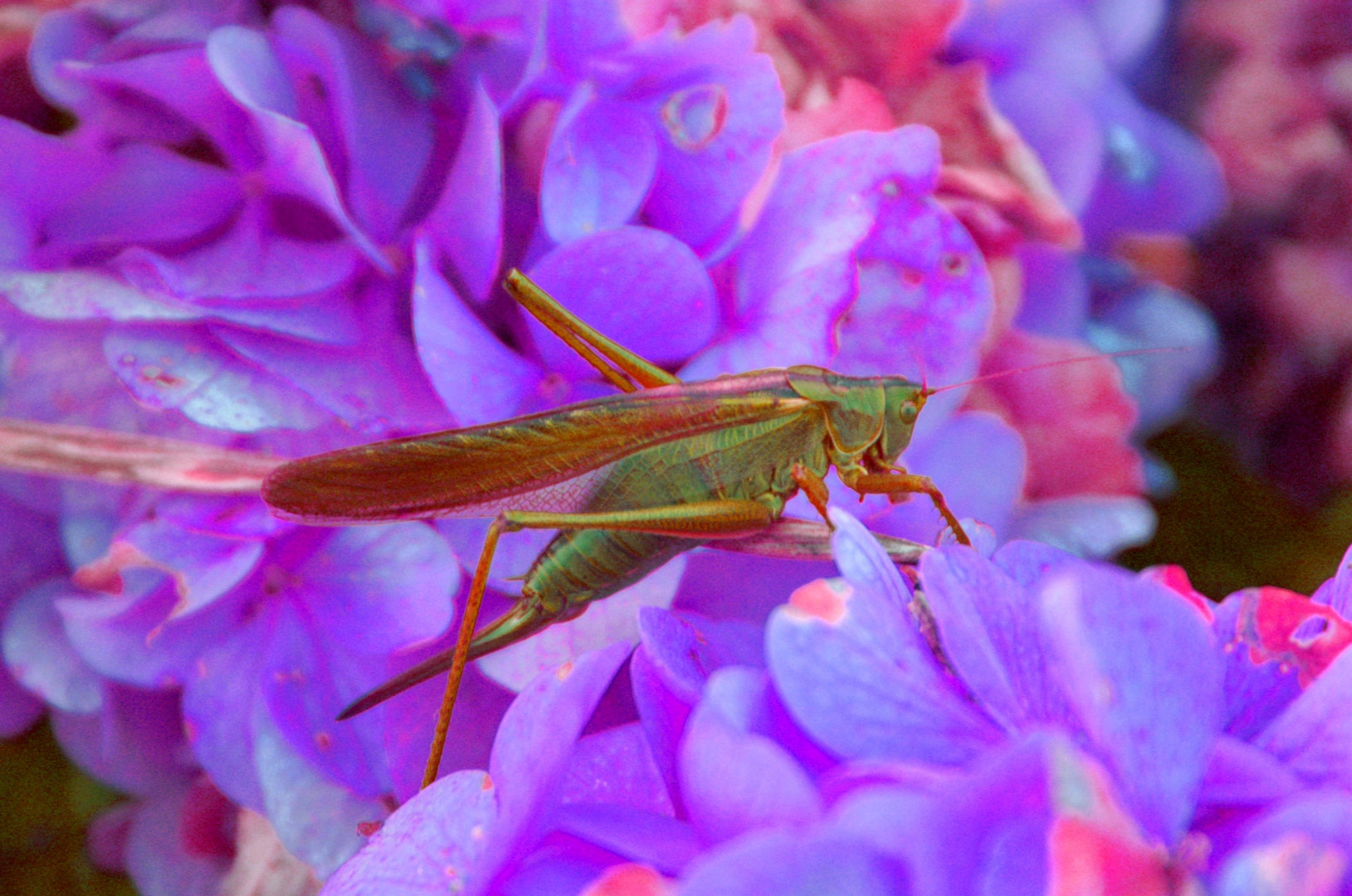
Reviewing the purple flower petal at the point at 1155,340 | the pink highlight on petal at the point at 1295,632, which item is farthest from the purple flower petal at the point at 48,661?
the purple flower petal at the point at 1155,340

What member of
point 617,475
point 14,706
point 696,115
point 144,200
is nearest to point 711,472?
point 617,475

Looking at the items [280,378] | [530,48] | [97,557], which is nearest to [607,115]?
[530,48]

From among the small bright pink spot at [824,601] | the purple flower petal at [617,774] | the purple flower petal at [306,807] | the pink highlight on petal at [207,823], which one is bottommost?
the pink highlight on petal at [207,823]

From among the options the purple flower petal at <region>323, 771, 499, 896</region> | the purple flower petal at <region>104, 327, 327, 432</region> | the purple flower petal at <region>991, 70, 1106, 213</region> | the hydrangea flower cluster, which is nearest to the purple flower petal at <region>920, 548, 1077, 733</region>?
the hydrangea flower cluster

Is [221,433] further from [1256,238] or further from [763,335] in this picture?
[1256,238]

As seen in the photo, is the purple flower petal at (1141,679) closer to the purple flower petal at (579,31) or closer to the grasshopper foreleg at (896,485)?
the grasshopper foreleg at (896,485)

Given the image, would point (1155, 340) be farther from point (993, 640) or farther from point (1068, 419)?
point (993, 640)

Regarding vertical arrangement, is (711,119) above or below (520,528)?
above
